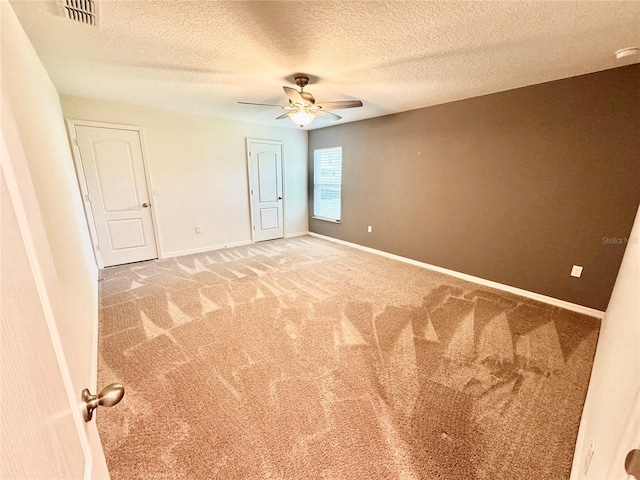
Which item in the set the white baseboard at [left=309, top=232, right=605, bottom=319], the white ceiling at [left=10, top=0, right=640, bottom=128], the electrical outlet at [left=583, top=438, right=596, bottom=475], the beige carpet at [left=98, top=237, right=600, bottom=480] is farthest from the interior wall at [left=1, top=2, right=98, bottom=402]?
the white baseboard at [left=309, top=232, right=605, bottom=319]

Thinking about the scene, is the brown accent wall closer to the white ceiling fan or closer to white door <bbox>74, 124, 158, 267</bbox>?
the white ceiling fan

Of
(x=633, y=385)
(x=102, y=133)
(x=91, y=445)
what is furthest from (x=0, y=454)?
(x=102, y=133)

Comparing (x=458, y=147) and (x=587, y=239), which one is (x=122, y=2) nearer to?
(x=458, y=147)

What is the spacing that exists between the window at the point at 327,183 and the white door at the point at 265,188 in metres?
0.80

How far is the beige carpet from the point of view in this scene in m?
1.33

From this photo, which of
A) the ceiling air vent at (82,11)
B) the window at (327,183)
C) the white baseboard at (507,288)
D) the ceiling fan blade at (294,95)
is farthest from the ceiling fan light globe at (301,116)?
the white baseboard at (507,288)

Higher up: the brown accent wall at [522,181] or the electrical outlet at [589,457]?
the brown accent wall at [522,181]

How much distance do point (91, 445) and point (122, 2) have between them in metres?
2.16

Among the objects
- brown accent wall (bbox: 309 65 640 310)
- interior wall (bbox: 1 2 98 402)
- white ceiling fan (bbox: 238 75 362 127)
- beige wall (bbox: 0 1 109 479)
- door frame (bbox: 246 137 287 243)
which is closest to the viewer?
beige wall (bbox: 0 1 109 479)

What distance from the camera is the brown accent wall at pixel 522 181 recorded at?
2373 millimetres

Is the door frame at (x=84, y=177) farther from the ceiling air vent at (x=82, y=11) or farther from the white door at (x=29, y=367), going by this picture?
the white door at (x=29, y=367)

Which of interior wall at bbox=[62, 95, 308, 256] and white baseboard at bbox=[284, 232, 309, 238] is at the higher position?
interior wall at bbox=[62, 95, 308, 256]

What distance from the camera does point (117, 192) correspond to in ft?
12.3

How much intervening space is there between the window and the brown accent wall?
0.84m
